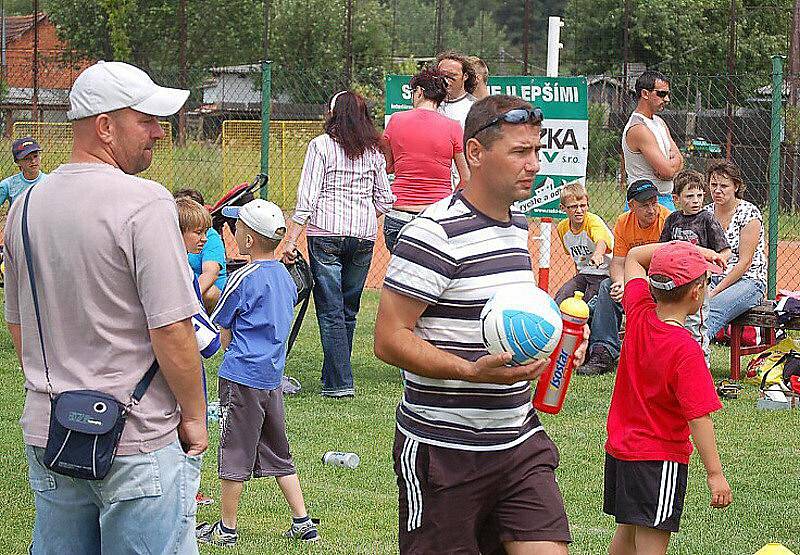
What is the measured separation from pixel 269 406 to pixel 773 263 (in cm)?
675

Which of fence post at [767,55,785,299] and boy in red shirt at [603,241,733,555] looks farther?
fence post at [767,55,785,299]

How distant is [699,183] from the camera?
30.7 ft

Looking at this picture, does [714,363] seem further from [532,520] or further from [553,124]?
[532,520]

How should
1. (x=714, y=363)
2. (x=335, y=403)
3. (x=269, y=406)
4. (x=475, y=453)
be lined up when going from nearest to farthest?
(x=475, y=453), (x=269, y=406), (x=335, y=403), (x=714, y=363)

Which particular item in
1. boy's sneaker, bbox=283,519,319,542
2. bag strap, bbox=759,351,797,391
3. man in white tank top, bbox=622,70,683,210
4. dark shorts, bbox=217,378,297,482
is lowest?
boy's sneaker, bbox=283,519,319,542

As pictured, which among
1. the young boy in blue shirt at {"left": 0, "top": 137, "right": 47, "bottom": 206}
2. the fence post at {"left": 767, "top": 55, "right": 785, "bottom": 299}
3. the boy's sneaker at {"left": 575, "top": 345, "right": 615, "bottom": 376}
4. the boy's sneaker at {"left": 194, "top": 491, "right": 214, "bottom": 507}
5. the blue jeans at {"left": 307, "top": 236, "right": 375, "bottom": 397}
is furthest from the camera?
the young boy in blue shirt at {"left": 0, "top": 137, "right": 47, "bottom": 206}

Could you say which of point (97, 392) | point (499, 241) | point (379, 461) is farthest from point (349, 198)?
point (97, 392)

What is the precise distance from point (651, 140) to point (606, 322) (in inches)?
74.3

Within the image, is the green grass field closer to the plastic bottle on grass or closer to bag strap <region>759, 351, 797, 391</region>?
bag strap <region>759, 351, 797, 391</region>

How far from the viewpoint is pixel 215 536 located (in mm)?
5828

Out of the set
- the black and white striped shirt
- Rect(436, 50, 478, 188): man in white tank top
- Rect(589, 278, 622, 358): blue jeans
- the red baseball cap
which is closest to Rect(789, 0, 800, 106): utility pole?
Rect(589, 278, 622, 358): blue jeans

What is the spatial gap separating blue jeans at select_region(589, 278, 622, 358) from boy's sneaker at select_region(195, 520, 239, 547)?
17.6 ft

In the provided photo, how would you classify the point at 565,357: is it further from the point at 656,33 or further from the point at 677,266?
the point at 656,33

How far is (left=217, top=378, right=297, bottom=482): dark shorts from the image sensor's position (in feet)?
18.9
